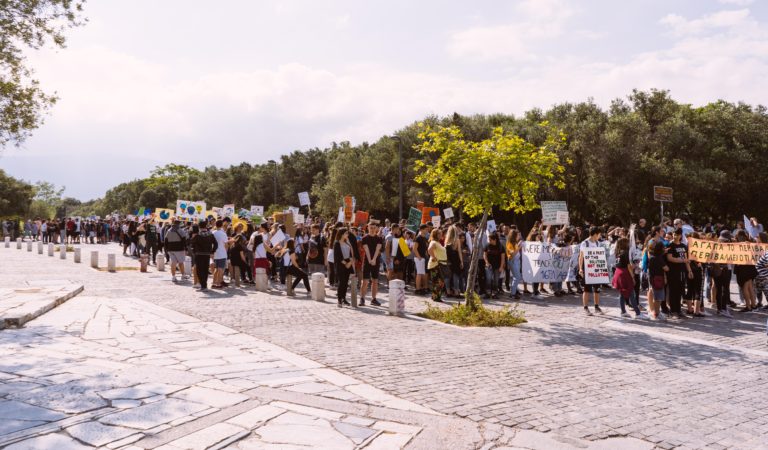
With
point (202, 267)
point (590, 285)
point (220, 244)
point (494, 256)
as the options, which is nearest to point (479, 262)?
point (494, 256)

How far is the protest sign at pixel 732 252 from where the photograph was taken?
1201 centimetres

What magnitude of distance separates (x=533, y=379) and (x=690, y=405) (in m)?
1.64

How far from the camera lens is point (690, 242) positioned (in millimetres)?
12758

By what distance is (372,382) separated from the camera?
22.0ft

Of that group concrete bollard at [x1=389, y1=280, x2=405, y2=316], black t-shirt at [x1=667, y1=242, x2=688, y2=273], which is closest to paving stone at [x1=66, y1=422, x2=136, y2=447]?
concrete bollard at [x1=389, y1=280, x2=405, y2=316]

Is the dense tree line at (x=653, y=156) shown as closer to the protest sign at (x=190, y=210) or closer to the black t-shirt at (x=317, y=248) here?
the protest sign at (x=190, y=210)

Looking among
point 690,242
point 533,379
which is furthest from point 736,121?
point 533,379

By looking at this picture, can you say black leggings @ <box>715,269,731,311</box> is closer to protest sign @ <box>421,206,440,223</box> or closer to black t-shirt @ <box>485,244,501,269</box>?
black t-shirt @ <box>485,244,501,269</box>

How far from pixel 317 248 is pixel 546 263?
5943 mm

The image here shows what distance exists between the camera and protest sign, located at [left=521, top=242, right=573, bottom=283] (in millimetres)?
15234

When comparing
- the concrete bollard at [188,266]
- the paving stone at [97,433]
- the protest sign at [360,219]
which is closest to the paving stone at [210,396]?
the paving stone at [97,433]

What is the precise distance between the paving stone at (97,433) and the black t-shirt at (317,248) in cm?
1070

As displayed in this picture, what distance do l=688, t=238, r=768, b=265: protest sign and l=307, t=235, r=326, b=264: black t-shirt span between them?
8.89 meters

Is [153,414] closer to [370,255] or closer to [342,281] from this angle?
[342,281]
